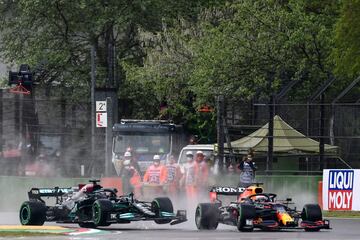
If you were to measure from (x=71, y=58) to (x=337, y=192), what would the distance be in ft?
73.3

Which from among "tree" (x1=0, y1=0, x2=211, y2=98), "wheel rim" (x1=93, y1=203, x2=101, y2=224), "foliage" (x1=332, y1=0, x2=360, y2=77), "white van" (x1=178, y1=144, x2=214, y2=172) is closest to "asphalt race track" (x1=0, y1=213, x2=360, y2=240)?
"wheel rim" (x1=93, y1=203, x2=101, y2=224)

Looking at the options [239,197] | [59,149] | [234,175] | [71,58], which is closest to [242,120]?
[234,175]

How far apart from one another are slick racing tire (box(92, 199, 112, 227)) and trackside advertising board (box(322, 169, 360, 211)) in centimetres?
948

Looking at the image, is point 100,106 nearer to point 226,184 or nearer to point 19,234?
point 226,184

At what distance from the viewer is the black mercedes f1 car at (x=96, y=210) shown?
2408cm

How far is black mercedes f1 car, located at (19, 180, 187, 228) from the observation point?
24.1m

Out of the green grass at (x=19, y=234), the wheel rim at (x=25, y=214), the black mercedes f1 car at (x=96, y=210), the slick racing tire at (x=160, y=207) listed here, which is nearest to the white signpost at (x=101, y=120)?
the black mercedes f1 car at (x=96, y=210)

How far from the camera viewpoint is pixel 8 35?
52.6 meters

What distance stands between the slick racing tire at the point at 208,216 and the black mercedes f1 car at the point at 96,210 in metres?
0.36

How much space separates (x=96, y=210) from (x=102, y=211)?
0.33 m

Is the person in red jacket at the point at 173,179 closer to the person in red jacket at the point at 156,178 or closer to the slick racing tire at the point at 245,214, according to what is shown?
the person in red jacket at the point at 156,178

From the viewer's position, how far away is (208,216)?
2428 cm

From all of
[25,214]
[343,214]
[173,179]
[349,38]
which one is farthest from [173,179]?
[25,214]

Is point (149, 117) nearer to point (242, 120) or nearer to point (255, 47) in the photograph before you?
point (255, 47)
